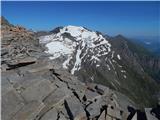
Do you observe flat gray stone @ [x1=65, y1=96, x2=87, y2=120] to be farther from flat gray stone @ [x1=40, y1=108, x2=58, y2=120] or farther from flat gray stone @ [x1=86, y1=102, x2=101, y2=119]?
flat gray stone @ [x1=40, y1=108, x2=58, y2=120]

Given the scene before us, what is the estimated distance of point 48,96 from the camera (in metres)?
23.9

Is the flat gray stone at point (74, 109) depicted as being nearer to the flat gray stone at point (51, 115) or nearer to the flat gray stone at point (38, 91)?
the flat gray stone at point (51, 115)

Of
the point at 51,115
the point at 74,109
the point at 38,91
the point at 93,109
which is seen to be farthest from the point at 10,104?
the point at 93,109

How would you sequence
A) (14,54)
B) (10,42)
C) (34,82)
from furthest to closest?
(10,42)
(14,54)
(34,82)

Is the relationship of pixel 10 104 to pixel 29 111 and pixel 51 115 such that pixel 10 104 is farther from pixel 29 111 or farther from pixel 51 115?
pixel 51 115

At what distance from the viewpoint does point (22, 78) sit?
26.7 metres

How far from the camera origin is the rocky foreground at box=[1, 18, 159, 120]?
2156 cm

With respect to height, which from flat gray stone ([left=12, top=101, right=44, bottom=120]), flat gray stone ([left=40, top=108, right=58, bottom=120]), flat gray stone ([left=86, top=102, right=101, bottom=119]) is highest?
flat gray stone ([left=12, top=101, right=44, bottom=120])

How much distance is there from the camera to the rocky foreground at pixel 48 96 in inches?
849

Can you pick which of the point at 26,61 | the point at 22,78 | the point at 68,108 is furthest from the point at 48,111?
the point at 26,61

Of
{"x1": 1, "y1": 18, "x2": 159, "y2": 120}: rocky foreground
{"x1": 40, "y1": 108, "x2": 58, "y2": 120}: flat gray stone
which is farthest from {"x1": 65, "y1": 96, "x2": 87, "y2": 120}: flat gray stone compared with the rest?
{"x1": 40, "y1": 108, "x2": 58, "y2": 120}: flat gray stone

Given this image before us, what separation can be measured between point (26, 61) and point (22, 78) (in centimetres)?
465

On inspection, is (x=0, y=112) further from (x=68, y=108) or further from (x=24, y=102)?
(x=68, y=108)

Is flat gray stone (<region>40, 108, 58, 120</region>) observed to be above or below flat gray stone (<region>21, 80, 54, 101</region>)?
below
